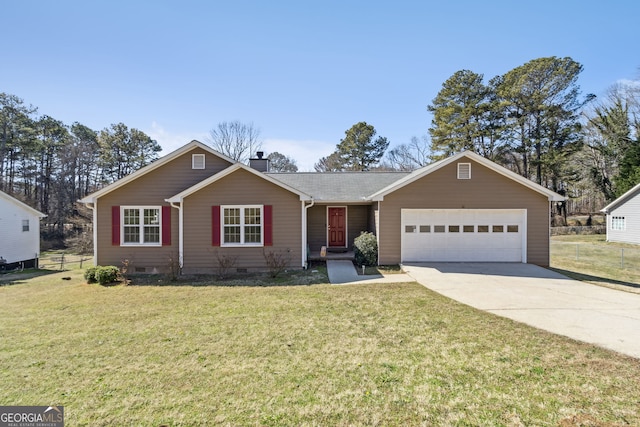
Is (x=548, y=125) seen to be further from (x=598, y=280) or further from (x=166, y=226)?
(x=166, y=226)

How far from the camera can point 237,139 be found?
32938mm

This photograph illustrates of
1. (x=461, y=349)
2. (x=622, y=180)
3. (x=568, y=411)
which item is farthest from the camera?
(x=622, y=180)

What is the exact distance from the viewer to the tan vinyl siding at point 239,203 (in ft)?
38.4

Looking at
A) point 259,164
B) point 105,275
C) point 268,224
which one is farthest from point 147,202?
point 259,164

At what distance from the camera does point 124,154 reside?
36562mm

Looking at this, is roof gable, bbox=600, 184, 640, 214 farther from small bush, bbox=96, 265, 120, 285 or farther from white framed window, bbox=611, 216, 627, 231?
small bush, bbox=96, 265, 120, 285

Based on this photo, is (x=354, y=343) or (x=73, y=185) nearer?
(x=354, y=343)

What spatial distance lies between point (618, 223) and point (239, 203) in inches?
1116

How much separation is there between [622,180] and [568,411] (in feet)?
103

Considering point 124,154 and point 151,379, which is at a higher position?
point 124,154

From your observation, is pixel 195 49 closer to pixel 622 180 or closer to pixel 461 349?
pixel 461 349

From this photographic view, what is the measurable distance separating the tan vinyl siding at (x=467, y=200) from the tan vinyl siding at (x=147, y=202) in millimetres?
8428

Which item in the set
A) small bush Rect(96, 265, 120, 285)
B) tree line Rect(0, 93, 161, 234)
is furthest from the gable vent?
tree line Rect(0, 93, 161, 234)

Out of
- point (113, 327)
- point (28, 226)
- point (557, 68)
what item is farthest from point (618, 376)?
point (557, 68)
